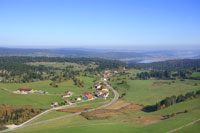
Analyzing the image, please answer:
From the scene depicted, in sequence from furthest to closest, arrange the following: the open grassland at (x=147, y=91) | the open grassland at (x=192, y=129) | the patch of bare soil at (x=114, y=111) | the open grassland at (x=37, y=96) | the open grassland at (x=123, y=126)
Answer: the open grassland at (x=147, y=91)
the open grassland at (x=37, y=96)
the patch of bare soil at (x=114, y=111)
the open grassland at (x=123, y=126)
the open grassland at (x=192, y=129)

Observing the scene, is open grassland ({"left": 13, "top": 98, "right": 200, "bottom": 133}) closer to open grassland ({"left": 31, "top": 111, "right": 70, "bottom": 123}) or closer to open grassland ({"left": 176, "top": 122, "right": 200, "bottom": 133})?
open grassland ({"left": 176, "top": 122, "right": 200, "bottom": 133})

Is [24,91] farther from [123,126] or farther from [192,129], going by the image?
[192,129]

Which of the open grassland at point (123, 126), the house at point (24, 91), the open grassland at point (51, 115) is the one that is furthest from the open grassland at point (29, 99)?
the open grassland at point (123, 126)

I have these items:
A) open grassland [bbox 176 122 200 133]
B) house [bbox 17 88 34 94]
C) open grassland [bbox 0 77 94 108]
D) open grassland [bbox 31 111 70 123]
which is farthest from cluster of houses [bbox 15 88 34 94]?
open grassland [bbox 176 122 200 133]

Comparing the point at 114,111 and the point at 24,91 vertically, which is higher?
the point at 24,91

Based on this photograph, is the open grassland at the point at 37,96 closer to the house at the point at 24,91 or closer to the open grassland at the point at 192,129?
the house at the point at 24,91

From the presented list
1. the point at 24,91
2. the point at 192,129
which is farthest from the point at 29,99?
the point at 192,129

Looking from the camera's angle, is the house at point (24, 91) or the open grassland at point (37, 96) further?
the house at point (24, 91)

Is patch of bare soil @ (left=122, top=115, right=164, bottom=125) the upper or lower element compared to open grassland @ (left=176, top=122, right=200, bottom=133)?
lower
